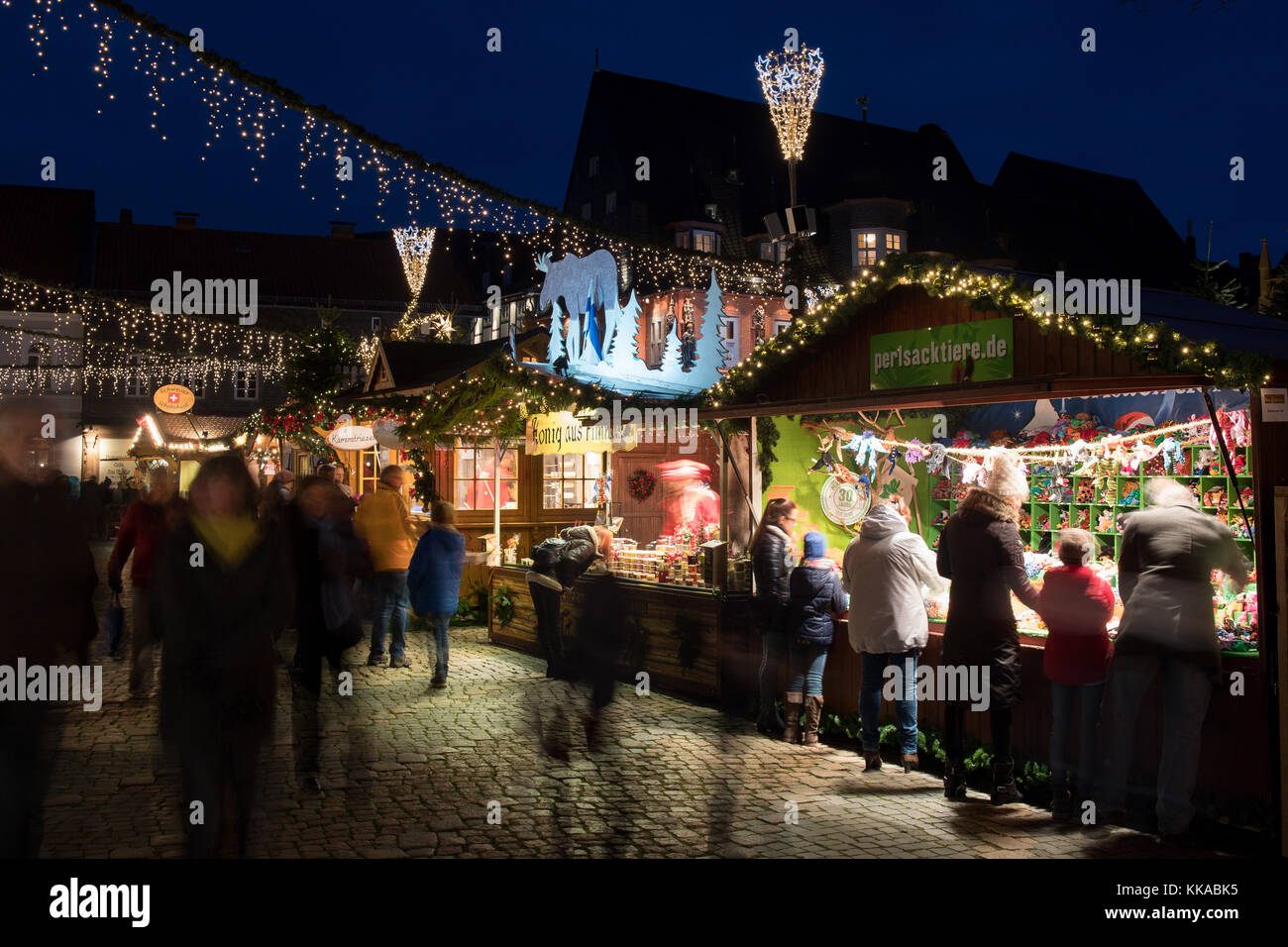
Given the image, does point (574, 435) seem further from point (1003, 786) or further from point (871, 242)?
point (871, 242)

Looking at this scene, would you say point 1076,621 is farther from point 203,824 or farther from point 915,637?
point 203,824

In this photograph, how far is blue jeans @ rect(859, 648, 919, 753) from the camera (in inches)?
270

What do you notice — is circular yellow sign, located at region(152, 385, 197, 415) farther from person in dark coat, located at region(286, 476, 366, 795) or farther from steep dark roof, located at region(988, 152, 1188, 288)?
steep dark roof, located at region(988, 152, 1188, 288)

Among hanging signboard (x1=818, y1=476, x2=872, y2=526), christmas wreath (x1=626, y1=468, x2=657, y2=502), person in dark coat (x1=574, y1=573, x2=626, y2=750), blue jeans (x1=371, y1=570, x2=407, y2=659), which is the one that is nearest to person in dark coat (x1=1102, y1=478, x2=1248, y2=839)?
person in dark coat (x1=574, y1=573, x2=626, y2=750)

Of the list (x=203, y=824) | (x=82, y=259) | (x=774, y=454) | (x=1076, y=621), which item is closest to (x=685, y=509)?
(x=774, y=454)

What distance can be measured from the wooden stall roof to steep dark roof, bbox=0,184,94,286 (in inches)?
1495

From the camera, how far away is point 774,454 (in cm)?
1022

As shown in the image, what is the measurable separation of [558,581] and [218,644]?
188 inches

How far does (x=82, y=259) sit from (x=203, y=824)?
140 ft

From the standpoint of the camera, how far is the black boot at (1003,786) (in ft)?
20.1

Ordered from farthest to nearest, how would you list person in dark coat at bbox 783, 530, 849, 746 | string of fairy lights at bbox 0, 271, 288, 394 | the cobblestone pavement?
string of fairy lights at bbox 0, 271, 288, 394 → person in dark coat at bbox 783, 530, 849, 746 → the cobblestone pavement

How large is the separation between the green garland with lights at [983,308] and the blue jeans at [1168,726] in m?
1.55

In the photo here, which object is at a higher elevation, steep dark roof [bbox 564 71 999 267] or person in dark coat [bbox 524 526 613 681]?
steep dark roof [bbox 564 71 999 267]

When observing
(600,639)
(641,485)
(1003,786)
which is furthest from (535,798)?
(641,485)
